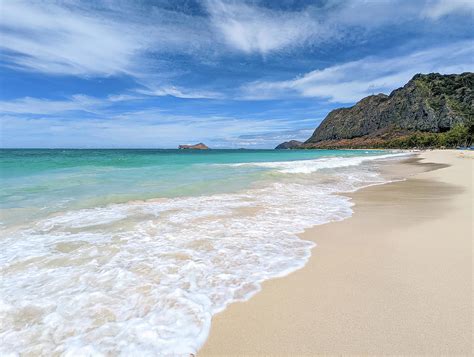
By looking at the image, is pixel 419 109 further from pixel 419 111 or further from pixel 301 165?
pixel 301 165

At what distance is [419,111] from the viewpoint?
145000 mm

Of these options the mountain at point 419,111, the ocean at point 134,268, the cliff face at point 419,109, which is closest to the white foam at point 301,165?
the ocean at point 134,268

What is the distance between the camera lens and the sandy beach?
232 centimetres

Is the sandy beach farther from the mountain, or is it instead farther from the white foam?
the mountain

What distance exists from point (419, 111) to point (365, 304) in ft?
579

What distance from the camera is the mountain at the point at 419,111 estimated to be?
128250mm

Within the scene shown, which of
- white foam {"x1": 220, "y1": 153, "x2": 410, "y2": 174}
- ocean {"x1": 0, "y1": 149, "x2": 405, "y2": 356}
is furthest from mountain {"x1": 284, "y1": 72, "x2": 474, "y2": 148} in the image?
ocean {"x1": 0, "y1": 149, "x2": 405, "y2": 356}

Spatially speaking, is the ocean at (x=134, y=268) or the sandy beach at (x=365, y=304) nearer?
the sandy beach at (x=365, y=304)

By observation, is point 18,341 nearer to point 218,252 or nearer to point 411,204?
point 218,252

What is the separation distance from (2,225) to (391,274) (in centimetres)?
776

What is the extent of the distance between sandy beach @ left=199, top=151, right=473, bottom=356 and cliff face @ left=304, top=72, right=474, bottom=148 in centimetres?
15729

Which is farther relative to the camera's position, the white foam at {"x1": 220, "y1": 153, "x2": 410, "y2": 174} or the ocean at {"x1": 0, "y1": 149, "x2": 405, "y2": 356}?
the white foam at {"x1": 220, "y1": 153, "x2": 410, "y2": 174}

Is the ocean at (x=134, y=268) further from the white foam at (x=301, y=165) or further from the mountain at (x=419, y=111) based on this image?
the mountain at (x=419, y=111)

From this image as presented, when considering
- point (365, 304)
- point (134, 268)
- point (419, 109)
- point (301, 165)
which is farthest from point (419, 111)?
point (134, 268)
